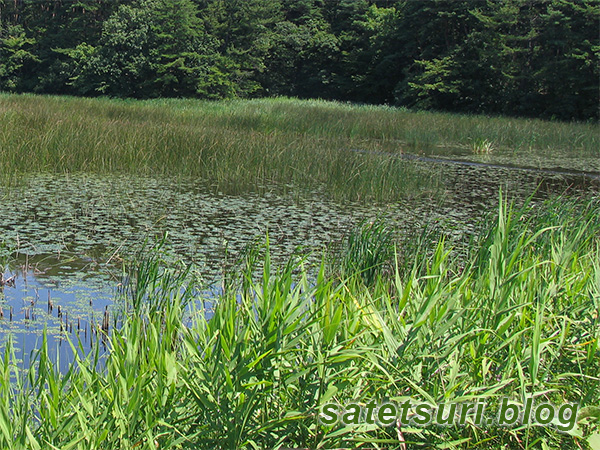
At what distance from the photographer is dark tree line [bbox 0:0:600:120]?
23.5 m

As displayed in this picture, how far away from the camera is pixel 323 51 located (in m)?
33.6

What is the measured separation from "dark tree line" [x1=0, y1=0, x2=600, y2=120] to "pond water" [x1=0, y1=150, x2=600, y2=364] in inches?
664

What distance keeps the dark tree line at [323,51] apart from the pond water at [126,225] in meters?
16.9

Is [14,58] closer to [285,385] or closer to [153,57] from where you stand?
[153,57]

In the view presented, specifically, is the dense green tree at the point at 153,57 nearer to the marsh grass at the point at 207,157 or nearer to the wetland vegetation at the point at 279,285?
the wetland vegetation at the point at 279,285

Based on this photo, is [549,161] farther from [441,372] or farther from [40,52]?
[40,52]

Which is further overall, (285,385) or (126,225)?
(126,225)

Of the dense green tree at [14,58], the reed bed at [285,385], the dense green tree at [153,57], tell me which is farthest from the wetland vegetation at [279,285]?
the dense green tree at [14,58]

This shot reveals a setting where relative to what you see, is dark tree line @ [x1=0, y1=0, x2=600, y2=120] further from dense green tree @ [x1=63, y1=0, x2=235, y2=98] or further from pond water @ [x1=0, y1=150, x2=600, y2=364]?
Answer: pond water @ [x1=0, y1=150, x2=600, y2=364]

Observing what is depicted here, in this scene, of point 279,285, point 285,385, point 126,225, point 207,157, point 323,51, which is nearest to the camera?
point 285,385

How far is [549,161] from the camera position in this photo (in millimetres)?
10891

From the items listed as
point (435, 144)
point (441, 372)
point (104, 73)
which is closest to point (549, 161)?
point (435, 144)

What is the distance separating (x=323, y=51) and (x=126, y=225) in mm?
29829

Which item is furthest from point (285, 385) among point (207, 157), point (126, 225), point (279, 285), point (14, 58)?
point (14, 58)
